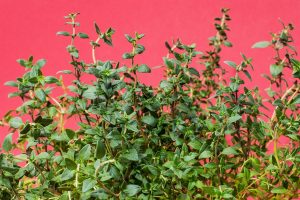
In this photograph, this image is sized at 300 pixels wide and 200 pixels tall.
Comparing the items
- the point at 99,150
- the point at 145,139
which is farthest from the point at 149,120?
the point at 99,150

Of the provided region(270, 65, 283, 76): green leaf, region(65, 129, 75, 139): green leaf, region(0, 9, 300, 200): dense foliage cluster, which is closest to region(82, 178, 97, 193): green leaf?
region(0, 9, 300, 200): dense foliage cluster

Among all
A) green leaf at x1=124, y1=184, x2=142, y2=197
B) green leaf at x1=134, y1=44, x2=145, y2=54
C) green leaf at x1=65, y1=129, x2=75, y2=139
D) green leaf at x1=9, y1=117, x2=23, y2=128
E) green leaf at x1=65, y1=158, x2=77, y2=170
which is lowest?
green leaf at x1=124, y1=184, x2=142, y2=197

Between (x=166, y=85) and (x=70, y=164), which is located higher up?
(x=166, y=85)

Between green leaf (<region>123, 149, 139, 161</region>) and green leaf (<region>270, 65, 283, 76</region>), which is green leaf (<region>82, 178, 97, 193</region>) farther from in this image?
green leaf (<region>270, 65, 283, 76</region>)

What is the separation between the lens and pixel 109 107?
31.0 inches

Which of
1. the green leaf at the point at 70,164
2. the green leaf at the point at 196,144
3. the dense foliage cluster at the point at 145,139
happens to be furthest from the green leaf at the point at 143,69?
the green leaf at the point at 70,164

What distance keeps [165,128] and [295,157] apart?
0.23 meters

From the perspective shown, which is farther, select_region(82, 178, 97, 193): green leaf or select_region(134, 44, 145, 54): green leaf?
select_region(134, 44, 145, 54): green leaf

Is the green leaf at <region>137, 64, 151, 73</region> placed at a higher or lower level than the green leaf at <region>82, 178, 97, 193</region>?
higher

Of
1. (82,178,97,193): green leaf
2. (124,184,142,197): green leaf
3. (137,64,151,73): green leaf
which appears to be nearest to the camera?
(82,178,97,193): green leaf

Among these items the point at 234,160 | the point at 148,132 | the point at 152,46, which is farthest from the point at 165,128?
the point at 152,46

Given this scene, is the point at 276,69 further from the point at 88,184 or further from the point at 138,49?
the point at 88,184

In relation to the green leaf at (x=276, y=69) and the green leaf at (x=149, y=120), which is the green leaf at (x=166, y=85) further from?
the green leaf at (x=276, y=69)

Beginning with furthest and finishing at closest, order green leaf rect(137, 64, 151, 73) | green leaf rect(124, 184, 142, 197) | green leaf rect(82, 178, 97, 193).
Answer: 1. green leaf rect(137, 64, 151, 73)
2. green leaf rect(124, 184, 142, 197)
3. green leaf rect(82, 178, 97, 193)
